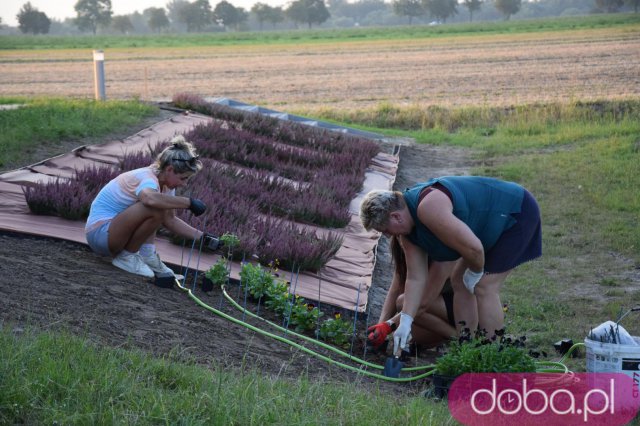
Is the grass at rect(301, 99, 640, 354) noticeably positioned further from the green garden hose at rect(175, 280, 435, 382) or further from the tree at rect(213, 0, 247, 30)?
the tree at rect(213, 0, 247, 30)

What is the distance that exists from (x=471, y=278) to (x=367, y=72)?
3416 cm

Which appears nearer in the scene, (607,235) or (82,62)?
(607,235)

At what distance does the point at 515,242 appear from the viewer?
520 centimetres

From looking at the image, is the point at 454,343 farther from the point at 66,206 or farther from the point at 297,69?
the point at 297,69

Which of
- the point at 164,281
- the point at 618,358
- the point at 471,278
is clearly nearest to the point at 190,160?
the point at 164,281

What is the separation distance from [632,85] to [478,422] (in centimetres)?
2419

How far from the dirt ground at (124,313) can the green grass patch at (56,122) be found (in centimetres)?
398

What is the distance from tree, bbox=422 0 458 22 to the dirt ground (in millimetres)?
143629

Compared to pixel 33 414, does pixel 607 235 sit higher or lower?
lower

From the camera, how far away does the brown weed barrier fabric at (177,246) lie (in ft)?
22.0

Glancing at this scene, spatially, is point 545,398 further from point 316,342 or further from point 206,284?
point 206,284

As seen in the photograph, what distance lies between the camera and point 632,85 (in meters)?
26.0

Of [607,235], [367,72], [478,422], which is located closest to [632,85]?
[367,72]

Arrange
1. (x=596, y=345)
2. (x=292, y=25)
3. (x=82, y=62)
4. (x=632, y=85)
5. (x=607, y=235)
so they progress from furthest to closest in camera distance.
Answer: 1. (x=292, y=25)
2. (x=82, y=62)
3. (x=632, y=85)
4. (x=607, y=235)
5. (x=596, y=345)
